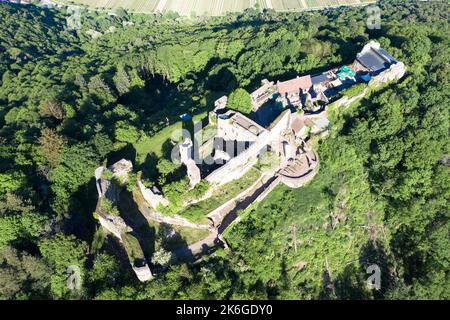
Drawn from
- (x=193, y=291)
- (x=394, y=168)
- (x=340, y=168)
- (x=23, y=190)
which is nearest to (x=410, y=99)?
(x=394, y=168)

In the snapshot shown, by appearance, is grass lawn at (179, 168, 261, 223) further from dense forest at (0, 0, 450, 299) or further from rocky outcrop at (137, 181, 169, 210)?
dense forest at (0, 0, 450, 299)

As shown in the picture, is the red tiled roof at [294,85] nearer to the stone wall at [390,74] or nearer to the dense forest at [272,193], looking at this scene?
the dense forest at [272,193]

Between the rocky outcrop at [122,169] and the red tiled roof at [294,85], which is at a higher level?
the red tiled roof at [294,85]

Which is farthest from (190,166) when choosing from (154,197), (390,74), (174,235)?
(390,74)

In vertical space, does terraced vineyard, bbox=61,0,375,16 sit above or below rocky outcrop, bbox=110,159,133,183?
above

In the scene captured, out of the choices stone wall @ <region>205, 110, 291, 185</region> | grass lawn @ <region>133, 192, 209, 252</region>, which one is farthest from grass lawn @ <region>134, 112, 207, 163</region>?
grass lawn @ <region>133, 192, 209, 252</region>

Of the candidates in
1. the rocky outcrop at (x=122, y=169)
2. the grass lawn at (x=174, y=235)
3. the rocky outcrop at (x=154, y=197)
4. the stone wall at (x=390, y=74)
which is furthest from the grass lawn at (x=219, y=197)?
the stone wall at (x=390, y=74)

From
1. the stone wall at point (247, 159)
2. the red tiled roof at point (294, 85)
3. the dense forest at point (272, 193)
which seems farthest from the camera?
the red tiled roof at point (294, 85)
